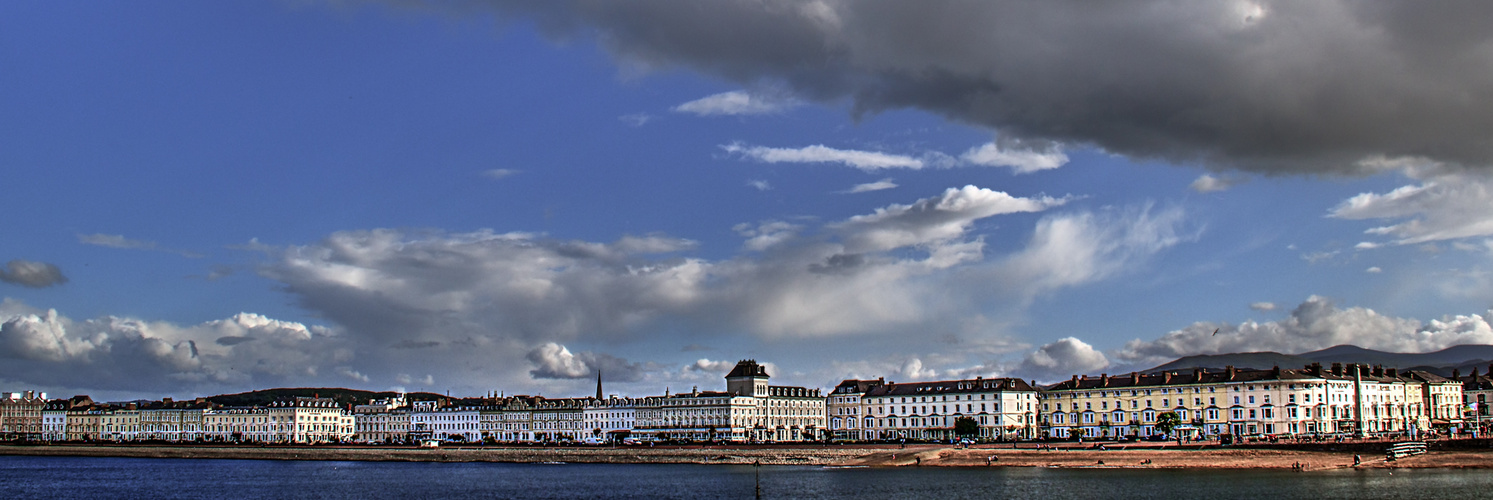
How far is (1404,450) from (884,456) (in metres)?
40.7

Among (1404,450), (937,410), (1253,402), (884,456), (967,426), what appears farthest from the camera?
(937,410)

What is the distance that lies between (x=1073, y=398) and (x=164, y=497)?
98.7m

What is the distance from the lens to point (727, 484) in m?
85.2

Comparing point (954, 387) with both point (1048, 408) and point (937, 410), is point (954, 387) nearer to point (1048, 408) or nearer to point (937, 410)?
point (937, 410)

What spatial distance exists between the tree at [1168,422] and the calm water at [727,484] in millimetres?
41725

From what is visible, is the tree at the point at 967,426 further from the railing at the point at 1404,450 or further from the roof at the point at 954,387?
the railing at the point at 1404,450

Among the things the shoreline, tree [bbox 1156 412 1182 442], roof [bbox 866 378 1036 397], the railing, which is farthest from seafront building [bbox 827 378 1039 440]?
the railing

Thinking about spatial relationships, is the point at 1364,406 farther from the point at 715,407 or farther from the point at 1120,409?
the point at 715,407

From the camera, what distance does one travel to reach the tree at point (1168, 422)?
127000 mm

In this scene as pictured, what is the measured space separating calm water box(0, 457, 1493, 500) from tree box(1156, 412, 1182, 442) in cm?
4173

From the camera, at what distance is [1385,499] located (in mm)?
61031

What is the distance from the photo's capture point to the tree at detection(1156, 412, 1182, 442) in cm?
12700

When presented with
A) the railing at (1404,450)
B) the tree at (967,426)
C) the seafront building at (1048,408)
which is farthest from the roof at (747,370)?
the railing at (1404,450)

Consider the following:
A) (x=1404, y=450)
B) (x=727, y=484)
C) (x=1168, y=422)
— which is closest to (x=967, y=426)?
(x=1168, y=422)
